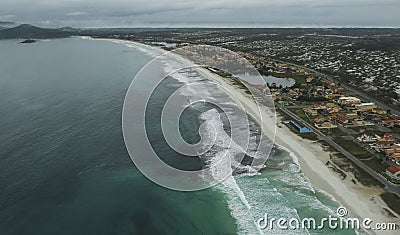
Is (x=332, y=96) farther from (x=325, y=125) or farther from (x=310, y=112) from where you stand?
(x=325, y=125)

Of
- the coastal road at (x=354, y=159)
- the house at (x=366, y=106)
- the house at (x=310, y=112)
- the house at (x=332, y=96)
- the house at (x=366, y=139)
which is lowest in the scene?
the coastal road at (x=354, y=159)

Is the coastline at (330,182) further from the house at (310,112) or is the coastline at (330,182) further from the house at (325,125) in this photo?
the house at (310,112)

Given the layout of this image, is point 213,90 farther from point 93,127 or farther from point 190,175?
point 190,175

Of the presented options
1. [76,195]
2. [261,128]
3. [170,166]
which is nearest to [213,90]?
[261,128]

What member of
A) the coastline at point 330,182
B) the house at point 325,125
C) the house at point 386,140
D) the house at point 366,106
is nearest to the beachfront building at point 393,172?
the coastline at point 330,182

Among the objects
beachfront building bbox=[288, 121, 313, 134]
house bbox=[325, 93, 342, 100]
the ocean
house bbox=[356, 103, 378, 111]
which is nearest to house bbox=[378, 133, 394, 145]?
beachfront building bbox=[288, 121, 313, 134]

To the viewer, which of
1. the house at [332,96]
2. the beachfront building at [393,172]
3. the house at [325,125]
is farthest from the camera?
the house at [332,96]
